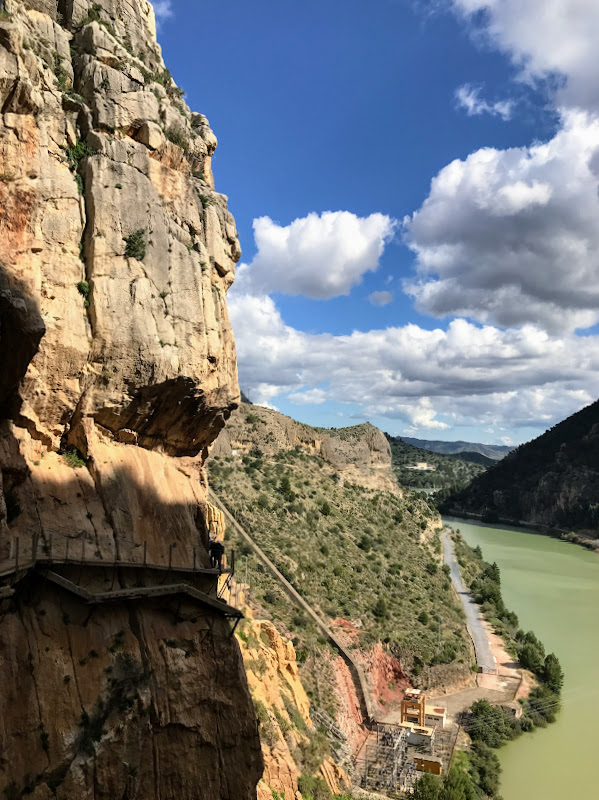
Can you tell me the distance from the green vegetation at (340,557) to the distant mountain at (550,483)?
67946 millimetres

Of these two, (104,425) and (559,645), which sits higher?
(104,425)

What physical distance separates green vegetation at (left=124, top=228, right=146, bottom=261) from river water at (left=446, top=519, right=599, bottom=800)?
35.8 m

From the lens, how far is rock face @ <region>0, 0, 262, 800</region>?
35.4ft

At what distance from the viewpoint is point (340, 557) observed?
53125 mm

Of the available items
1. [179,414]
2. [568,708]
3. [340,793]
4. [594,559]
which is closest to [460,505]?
[594,559]

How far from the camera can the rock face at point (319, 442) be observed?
6744 centimetres

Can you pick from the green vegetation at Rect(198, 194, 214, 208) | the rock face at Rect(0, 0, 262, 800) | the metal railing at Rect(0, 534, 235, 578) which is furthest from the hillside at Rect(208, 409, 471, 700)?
the green vegetation at Rect(198, 194, 214, 208)

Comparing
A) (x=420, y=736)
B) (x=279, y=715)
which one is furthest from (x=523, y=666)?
(x=279, y=715)

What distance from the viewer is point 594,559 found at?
320 ft

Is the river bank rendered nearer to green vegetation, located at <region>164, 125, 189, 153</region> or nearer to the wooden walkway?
the wooden walkway

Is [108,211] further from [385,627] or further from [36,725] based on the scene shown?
[385,627]

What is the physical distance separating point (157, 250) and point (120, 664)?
10.4 m

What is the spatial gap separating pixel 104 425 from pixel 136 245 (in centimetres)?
481

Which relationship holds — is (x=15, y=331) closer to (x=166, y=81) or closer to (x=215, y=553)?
(x=215, y=553)
